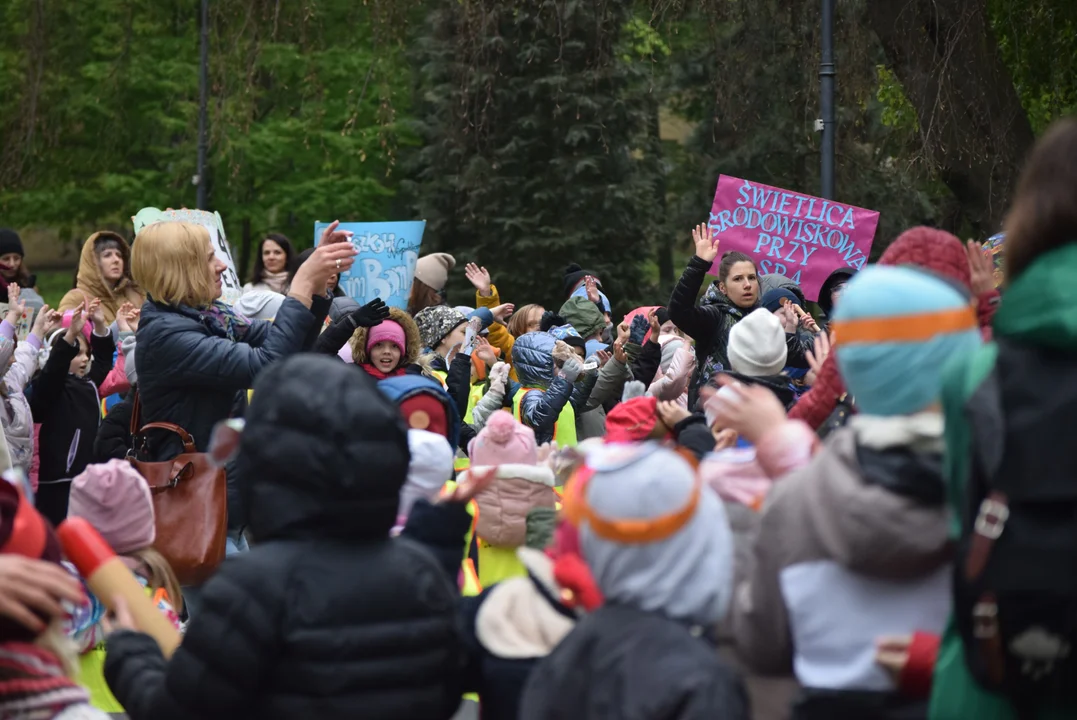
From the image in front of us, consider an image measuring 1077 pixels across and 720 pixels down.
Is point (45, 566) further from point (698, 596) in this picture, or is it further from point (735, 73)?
point (735, 73)

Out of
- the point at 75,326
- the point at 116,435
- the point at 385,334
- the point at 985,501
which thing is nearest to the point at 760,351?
the point at 385,334

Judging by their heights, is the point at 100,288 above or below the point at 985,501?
below

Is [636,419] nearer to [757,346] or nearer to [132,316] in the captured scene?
[757,346]

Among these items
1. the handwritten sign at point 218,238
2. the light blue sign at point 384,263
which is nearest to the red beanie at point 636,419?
the handwritten sign at point 218,238

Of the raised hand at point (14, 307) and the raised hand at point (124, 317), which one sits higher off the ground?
the raised hand at point (124, 317)

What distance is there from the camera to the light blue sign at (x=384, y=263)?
38.9ft

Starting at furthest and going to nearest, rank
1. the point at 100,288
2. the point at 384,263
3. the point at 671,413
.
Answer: the point at 384,263, the point at 100,288, the point at 671,413

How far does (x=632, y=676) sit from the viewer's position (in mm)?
2939

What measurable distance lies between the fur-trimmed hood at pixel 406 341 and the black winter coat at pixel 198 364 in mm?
1353

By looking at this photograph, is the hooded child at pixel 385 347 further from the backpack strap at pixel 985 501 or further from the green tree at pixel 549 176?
the green tree at pixel 549 176

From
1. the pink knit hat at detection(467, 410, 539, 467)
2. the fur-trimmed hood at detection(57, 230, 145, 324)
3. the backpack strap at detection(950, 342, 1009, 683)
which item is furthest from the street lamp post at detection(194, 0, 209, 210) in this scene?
the backpack strap at detection(950, 342, 1009, 683)

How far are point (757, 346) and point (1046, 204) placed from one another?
265cm

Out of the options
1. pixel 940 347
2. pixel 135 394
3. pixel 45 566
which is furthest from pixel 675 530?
pixel 135 394

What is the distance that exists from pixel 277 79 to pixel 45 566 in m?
22.2
